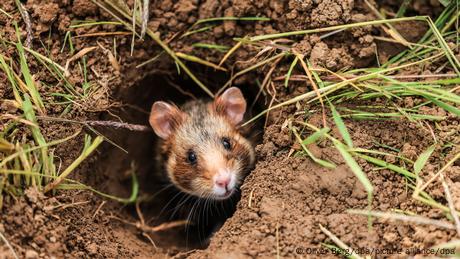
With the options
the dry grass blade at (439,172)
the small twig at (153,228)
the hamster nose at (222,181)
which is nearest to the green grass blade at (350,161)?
the dry grass blade at (439,172)

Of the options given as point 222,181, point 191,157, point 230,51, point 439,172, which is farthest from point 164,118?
point 439,172

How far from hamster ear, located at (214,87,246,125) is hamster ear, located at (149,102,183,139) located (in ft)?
1.53

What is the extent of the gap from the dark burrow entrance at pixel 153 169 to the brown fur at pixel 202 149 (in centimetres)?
34

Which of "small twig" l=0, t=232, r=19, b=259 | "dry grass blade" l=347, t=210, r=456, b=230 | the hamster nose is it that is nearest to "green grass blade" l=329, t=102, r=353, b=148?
"dry grass blade" l=347, t=210, r=456, b=230

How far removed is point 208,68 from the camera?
6.18 meters

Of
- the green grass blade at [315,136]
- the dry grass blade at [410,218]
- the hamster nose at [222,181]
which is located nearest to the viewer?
the dry grass blade at [410,218]

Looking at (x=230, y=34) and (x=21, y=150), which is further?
(x=230, y=34)

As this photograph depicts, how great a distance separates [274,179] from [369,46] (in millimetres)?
1595

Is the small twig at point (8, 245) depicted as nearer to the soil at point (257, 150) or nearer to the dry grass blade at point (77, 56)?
the soil at point (257, 150)

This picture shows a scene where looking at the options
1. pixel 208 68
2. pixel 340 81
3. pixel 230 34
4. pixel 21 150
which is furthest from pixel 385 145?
pixel 21 150

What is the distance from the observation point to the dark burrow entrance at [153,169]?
608 cm

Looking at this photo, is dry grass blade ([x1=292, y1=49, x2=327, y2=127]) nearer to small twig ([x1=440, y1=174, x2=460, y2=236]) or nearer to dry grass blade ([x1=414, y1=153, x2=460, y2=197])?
dry grass blade ([x1=414, y1=153, x2=460, y2=197])

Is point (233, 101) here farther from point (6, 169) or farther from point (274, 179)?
point (6, 169)

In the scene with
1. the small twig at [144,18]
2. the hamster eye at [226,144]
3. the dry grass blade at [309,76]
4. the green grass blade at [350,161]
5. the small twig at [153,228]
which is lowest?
the small twig at [153,228]
